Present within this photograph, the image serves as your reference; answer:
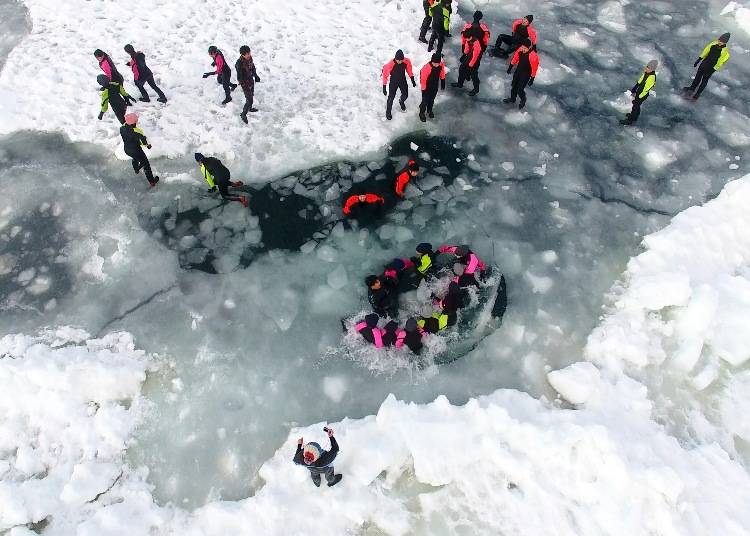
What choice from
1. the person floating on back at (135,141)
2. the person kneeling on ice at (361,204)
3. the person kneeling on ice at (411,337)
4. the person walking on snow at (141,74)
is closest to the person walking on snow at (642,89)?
the person kneeling on ice at (361,204)

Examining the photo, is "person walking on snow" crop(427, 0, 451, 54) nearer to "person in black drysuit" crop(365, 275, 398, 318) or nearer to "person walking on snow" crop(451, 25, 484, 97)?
"person walking on snow" crop(451, 25, 484, 97)

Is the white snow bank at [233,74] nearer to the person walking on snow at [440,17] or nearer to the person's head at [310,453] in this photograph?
the person walking on snow at [440,17]

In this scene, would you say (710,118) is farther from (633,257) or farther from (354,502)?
(354,502)

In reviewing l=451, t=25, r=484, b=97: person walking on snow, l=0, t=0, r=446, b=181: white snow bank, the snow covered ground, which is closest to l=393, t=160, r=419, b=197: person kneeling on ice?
the snow covered ground

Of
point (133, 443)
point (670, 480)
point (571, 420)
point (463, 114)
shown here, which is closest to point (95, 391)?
point (133, 443)

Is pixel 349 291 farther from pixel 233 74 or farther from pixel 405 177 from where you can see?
pixel 233 74

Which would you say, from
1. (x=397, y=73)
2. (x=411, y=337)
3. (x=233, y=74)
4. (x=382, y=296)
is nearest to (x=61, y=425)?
(x=382, y=296)
